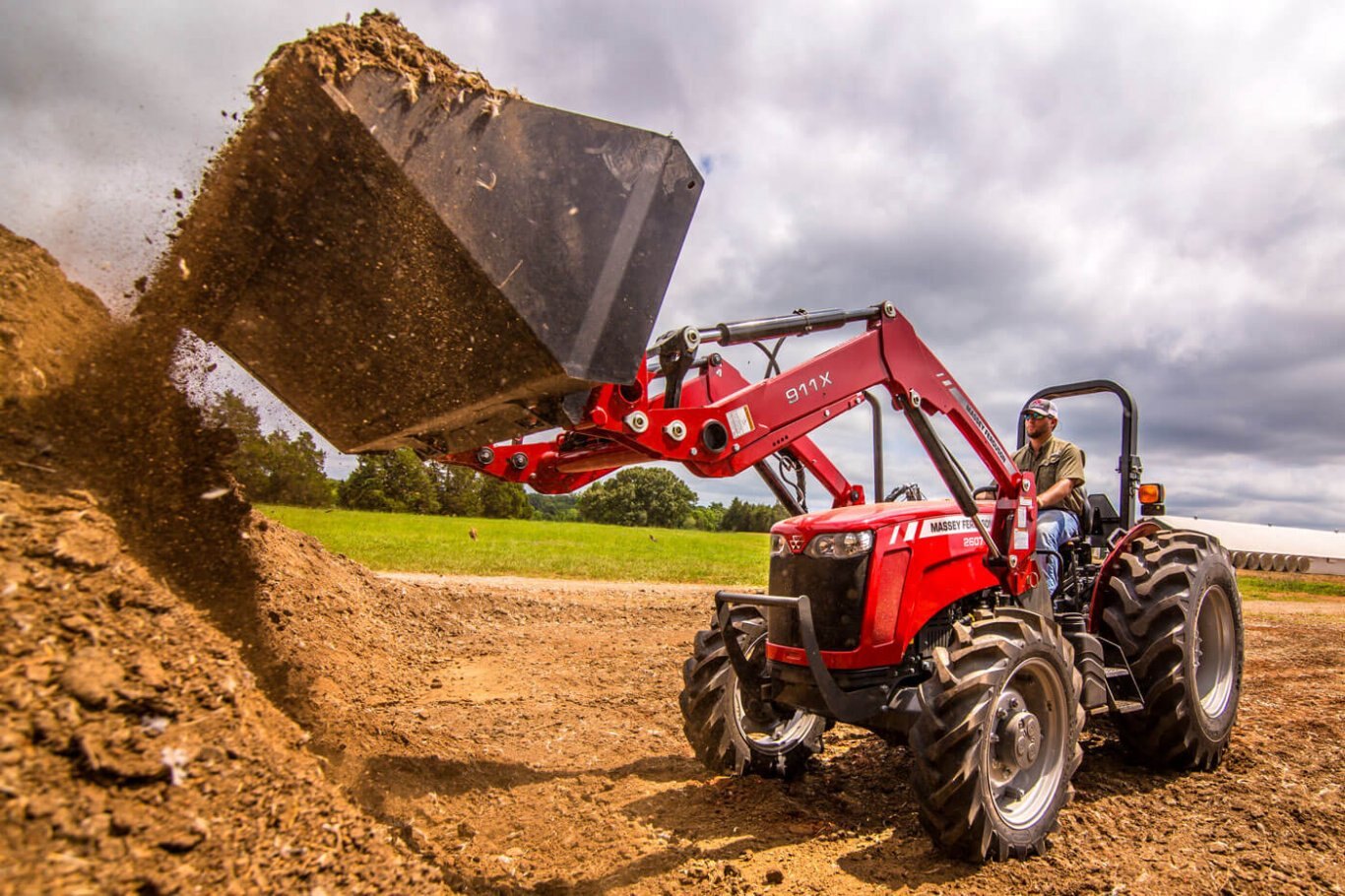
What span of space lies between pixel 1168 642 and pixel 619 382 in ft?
12.4

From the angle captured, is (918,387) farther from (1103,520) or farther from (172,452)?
(172,452)

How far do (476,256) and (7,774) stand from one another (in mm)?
2168

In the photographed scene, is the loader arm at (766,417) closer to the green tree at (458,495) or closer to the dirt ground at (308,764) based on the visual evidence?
the dirt ground at (308,764)

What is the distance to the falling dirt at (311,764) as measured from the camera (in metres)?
2.49

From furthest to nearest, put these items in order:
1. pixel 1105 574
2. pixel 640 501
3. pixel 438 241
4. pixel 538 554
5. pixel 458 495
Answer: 1. pixel 640 501
2. pixel 458 495
3. pixel 538 554
4. pixel 1105 574
5. pixel 438 241

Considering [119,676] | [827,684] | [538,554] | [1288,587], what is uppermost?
[119,676]

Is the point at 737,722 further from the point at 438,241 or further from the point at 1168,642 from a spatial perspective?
the point at 438,241

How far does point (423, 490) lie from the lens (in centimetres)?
4138

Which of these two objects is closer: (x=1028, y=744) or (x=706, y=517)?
(x=1028, y=744)

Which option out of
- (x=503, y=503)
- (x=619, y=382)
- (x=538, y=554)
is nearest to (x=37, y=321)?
(x=619, y=382)

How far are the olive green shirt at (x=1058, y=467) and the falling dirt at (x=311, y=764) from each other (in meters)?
1.69

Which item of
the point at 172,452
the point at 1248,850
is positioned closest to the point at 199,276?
the point at 172,452

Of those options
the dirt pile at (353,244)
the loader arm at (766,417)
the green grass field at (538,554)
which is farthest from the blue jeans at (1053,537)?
the green grass field at (538,554)

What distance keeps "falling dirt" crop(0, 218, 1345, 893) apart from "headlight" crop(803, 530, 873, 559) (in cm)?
136
